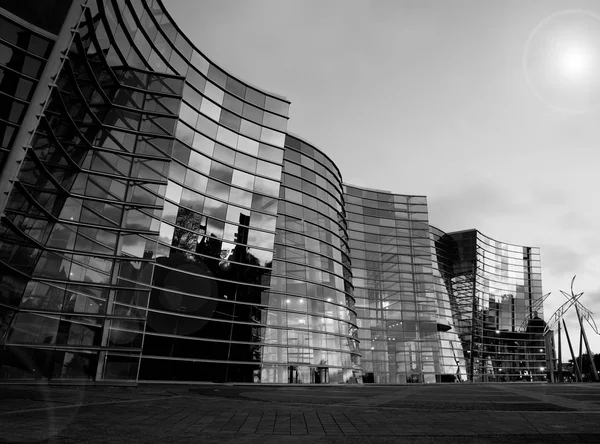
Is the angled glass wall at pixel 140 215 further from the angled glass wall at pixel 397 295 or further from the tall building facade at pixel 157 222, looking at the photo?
the angled glass wall at pixel 397 295

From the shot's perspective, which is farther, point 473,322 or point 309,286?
point 473,322

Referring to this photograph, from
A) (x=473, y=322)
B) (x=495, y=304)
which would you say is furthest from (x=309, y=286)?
(x=495, y=304)

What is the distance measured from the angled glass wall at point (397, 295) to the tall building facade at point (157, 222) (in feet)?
1.36

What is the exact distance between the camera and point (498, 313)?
251ft

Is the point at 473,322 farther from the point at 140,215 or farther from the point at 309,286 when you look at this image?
the point at 140,215

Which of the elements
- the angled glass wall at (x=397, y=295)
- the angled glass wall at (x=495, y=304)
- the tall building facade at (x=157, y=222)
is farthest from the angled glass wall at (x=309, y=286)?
the angled glass wall at (x=495, y=304)

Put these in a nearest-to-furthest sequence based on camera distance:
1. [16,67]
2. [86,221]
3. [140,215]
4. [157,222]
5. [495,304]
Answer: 1. [16,67]
2. [86,221]
3. [140,215]
4. [157,222]
5. [495,304]

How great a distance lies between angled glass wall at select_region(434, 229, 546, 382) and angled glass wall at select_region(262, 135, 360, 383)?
35423 mm

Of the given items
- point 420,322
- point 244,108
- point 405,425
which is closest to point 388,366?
point 420,322

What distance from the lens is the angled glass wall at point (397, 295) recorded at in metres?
51.9

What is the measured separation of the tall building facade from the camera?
14555 mm

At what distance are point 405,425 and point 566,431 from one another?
286 centimetres

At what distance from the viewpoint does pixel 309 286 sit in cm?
3519

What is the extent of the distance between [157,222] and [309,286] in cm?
1644
